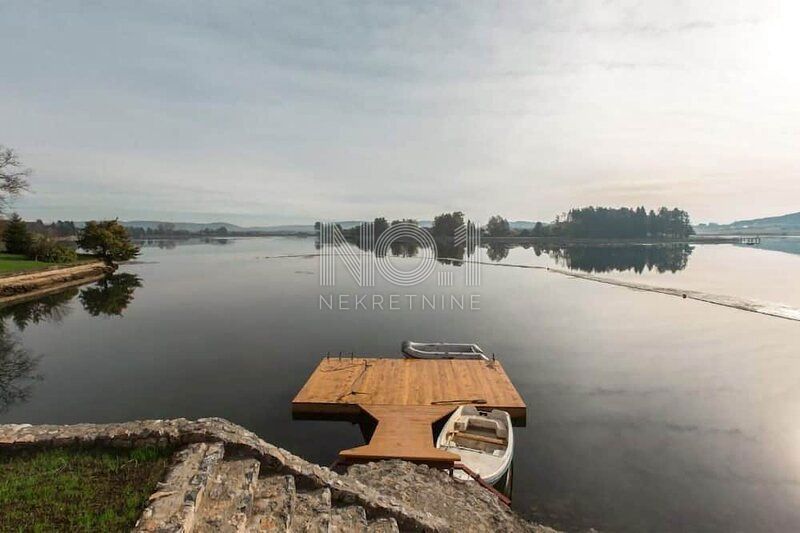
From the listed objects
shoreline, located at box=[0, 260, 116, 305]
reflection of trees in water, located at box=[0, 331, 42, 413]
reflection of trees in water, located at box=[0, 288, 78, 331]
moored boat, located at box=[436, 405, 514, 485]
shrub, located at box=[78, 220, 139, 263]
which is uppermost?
shrub, located at box=[78, 220, 139, 263]

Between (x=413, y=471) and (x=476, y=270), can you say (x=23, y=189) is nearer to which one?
(x=413, y=471)

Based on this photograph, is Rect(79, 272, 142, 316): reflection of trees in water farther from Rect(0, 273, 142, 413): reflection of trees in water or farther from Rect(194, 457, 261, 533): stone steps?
Rect(194, 457, 261, 533): stone steps

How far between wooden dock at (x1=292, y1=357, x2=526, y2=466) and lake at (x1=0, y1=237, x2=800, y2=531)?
1027 mm

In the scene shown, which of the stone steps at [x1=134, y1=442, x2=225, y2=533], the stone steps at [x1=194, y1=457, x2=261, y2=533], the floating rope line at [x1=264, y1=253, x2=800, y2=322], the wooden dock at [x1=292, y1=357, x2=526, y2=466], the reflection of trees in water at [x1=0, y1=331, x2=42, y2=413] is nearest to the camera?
the stone steps at [x1=134, y1=442, x2=225, y2=533]

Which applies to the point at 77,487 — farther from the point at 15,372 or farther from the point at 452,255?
the point at 452,255

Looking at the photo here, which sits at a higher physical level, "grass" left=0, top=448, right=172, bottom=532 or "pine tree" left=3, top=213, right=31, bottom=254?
"pine tree" left=3, top=213, right=31, bottom=254

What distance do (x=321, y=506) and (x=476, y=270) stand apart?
72357mm

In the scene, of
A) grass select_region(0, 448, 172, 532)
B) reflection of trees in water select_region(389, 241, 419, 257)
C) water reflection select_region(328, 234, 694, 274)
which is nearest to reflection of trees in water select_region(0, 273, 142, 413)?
grass select_region(0, 448, 172, 532)

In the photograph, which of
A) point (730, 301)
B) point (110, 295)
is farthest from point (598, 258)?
point (110, 295)

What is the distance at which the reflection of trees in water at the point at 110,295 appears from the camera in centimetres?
4122

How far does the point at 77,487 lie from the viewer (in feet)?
23.3

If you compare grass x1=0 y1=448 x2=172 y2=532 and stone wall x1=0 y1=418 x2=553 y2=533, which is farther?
stone wall x1=0 y1=418 x2=553 y2=533

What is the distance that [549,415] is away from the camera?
1881cm

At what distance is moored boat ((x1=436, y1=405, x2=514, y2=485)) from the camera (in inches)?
517
